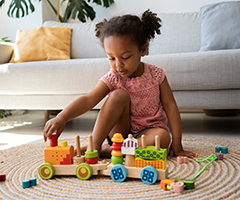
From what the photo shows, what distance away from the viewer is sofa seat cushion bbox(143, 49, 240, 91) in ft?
4.48

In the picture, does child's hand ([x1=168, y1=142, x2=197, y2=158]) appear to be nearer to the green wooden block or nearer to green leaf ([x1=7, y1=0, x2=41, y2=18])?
the green wooden block

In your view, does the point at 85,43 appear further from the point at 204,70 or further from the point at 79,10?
the point at 204,70

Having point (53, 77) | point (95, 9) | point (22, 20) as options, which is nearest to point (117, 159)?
point (53, 77)

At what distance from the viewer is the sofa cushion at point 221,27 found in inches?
70.6

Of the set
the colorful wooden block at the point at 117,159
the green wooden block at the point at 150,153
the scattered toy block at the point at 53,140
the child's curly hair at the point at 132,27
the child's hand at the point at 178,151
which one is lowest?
the child's hand at the point at 178,151

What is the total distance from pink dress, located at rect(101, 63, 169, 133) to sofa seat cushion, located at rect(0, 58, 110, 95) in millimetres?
479

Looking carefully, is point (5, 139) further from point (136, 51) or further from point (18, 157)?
point (136, 51)

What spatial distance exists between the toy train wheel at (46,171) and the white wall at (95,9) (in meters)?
2.11

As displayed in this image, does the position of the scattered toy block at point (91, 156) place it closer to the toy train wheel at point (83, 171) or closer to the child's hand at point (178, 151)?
the toy train wheel at point (83, 171)

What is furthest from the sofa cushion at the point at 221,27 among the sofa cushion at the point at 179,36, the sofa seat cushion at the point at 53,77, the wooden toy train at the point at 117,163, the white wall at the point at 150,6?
the wooden toy train at the point at 117,163

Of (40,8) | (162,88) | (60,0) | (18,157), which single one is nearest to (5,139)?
(18,157)

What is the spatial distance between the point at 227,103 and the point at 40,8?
2.21 meters

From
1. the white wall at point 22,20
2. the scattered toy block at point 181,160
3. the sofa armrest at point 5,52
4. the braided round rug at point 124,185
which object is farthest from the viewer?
the white wall at point 22,20

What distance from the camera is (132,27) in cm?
99
